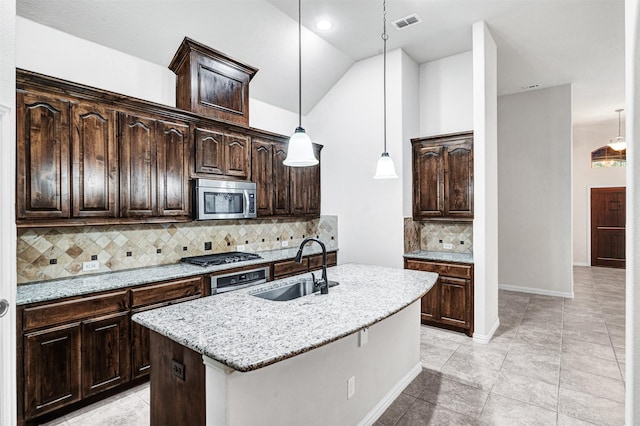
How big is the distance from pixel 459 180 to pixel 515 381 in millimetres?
2325

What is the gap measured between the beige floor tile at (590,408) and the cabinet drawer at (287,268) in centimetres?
277

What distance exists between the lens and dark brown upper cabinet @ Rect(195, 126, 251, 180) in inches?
140

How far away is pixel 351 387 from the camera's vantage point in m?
2.13

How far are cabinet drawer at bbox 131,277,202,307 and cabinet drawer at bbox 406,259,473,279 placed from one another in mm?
2594

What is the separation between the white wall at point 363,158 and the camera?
4.43 meters

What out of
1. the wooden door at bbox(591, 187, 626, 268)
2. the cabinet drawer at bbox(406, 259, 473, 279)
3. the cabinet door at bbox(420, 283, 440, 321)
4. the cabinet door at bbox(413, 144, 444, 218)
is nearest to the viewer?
the cabinet drawer at bbox(406, 259, 473, 279)

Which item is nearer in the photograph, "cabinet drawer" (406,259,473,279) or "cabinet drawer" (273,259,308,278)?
"cabinet drawer" (406,259,473,279)

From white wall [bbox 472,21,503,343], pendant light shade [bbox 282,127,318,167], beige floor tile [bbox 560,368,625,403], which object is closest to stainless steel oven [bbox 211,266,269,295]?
pendant light shade [bbox 282,127,318,167]

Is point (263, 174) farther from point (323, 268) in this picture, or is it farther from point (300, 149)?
point (323, 268)

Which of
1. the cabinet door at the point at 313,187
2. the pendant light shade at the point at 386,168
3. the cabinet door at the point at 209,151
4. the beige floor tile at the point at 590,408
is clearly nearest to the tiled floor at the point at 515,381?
the beige floor tile at the point at 590,408

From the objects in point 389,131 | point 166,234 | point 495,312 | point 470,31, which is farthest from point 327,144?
point 495,312

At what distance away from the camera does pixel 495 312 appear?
13.9 feet

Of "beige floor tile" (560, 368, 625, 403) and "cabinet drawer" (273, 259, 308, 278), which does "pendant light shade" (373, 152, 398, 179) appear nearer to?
"cabinet drawer" (273, 259, 308, 278)

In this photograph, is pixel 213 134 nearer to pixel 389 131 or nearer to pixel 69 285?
pixel 69 285
